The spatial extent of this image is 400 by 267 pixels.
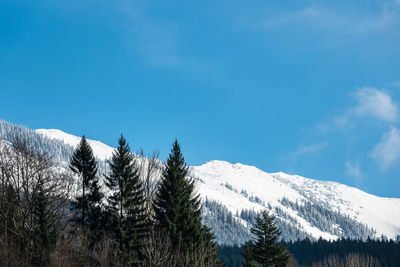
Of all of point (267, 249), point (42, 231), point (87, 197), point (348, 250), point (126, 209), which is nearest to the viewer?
point (42, 231)

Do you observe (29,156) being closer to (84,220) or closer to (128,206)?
(84,220)

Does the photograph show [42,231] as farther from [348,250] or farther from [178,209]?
[348,250]

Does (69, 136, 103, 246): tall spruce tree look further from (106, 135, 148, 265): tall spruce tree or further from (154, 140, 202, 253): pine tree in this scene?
(154, 140, 202, 253): pine tree

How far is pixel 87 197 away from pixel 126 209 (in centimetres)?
464

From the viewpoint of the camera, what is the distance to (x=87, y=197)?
42.7 meters

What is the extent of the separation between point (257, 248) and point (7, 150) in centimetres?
2818

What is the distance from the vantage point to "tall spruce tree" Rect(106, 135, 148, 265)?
39969 millimetres

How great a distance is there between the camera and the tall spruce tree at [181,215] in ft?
133

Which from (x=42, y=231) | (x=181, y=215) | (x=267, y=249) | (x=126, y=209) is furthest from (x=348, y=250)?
(x=42, y=231)

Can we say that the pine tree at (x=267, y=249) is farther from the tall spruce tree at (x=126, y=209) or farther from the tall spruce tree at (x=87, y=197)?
the tall spruce tree at (x=87, y=197)

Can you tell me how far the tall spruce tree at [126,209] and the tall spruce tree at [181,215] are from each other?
2065mm

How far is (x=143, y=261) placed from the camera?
3681 cm

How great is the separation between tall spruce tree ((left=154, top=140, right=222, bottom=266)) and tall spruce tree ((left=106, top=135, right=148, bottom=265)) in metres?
2.07

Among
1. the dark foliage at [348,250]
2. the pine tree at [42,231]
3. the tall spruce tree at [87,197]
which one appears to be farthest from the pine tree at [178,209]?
the dark foliage at [348,250]
